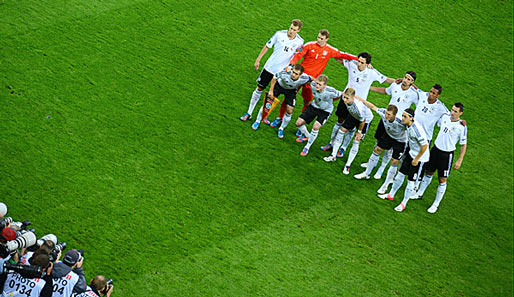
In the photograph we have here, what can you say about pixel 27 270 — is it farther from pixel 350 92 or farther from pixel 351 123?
pixel 351 123

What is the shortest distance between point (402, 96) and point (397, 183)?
1.32 m

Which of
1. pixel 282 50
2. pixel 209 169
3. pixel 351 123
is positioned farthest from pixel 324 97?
pixel 209 169

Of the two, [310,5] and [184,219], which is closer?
[184,219]

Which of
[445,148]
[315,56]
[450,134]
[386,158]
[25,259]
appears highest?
[315,56]

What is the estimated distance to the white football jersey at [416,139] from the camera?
7.09 metres

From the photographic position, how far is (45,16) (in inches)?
384

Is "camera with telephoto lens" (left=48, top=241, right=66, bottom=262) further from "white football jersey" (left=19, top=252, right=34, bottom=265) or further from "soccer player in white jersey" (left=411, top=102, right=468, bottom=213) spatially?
"soccer player in white jersey" (left=411, top=102, right=468, bottom=213)

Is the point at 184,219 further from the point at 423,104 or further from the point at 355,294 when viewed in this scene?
the point at 423,104

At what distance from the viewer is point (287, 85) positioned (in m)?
8.00

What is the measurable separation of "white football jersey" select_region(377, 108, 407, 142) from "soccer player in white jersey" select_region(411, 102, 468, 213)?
62cm

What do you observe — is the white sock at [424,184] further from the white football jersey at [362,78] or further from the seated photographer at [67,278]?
the seated photographer at [67,278]

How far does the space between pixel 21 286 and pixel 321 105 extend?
15.9 feet

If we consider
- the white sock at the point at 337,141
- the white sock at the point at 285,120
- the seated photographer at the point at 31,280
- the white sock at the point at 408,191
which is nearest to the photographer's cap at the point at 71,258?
the seated photographer at the point at 31,280

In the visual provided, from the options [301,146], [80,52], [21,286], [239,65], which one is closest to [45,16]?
[80,52]
